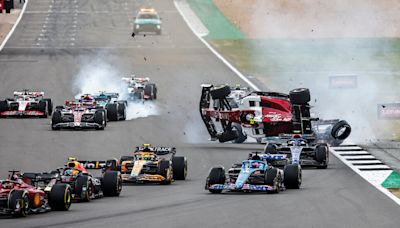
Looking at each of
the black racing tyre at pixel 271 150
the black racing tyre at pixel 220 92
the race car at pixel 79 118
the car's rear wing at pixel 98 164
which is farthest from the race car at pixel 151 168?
the race car at pixel 79 118

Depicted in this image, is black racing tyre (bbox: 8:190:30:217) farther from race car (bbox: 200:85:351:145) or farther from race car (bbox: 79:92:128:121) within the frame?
race car (bbox: 79:92:128:121)

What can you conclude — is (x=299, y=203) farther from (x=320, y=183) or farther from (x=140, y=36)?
(x=140, y=36)

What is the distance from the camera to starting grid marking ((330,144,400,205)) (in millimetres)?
37600

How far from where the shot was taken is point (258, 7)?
96438mm

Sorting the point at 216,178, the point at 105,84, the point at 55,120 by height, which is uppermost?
the point at 105,84

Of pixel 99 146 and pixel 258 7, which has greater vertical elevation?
pixel 258 7

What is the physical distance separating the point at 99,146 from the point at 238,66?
103 ft

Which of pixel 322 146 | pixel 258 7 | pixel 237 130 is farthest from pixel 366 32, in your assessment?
pixel 322 146

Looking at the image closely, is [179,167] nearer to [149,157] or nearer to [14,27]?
[149,157]

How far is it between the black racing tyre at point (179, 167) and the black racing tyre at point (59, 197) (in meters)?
7.30

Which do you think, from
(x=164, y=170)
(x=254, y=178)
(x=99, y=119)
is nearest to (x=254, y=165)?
(x=254, y=178)

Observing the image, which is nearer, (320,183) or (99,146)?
(320,183)

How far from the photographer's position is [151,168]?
37469 mm

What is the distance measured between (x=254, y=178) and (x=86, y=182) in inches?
199
